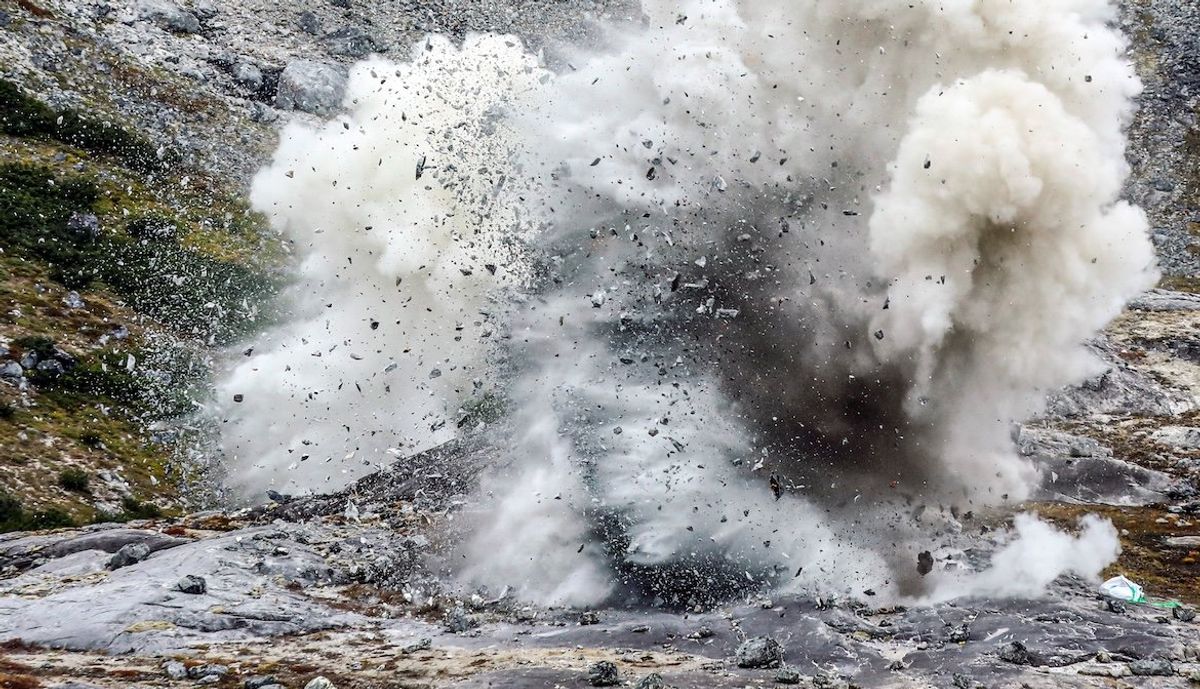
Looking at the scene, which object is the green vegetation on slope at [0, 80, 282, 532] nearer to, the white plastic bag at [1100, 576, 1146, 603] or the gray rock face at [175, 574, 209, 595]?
the gray rock face at [175, 574, 209, 595]

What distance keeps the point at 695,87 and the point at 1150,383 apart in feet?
140

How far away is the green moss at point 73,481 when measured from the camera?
42969 millimetres

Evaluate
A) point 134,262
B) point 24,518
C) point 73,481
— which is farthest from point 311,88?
point 24,518

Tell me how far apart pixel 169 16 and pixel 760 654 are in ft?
269

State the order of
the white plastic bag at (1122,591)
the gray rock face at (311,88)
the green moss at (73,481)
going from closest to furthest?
the white plastic bag at (1122,591), the green moss at (73,481), the gray rock face at (311,88)

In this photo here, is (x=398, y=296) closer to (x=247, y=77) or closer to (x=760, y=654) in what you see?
(x=760, y=654)

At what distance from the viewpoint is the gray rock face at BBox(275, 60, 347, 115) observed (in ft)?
270

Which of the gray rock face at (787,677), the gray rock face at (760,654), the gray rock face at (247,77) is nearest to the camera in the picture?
the gray rock face at (787,677)

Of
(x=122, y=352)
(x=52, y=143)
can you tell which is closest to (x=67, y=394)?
(x=122, y=352)

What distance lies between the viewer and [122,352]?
53.9 metres

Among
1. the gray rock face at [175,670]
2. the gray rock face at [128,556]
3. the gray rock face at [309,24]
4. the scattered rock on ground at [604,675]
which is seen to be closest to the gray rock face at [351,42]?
the gray rock face at [309,24]

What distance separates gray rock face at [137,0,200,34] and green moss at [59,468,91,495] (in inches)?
2098

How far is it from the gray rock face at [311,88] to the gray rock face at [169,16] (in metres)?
9.55

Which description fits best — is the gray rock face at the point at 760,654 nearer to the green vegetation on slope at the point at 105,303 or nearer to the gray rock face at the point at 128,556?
the gray rock face at the point at 128,556
